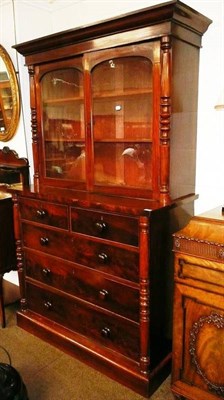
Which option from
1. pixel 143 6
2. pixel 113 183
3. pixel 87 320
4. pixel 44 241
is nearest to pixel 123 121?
pixel 113 183

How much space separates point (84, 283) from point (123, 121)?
1038mm

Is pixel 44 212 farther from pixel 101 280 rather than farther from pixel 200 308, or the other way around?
pixel 200 308

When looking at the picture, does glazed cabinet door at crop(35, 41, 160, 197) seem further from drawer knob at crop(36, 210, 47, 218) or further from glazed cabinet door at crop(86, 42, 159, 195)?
drawer knob at crop(36, 210, 47, 218)

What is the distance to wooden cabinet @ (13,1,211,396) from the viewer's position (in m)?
1.77

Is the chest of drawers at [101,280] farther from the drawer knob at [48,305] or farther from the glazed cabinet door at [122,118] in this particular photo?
the glazed cabinet door at [122,118]

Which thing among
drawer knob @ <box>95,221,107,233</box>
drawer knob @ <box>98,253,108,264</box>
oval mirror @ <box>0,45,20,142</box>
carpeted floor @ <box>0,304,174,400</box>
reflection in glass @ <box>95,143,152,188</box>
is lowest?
carpeted floor @ <box>0,304,174,400</box>

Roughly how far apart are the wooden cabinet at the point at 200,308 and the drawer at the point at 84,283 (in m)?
0.29

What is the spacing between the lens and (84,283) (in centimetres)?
212

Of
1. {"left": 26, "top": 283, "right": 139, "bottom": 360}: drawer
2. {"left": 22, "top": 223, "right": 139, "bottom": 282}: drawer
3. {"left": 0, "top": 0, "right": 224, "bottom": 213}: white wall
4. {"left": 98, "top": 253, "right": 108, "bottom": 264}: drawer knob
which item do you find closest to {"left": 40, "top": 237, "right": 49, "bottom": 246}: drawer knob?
{"left": 22, "top": 223, "right": 139, "bottom": 282}: drawer

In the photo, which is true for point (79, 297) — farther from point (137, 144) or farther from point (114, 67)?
point (114, 67)

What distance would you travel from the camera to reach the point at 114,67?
197 cm

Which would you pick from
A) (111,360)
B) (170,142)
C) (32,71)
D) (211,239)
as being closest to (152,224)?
(211,239)

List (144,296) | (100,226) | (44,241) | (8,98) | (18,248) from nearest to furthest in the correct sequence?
1. (144,296)
2. (100,226)
3. (44,241)
4. (18,248)
5. (8,98)

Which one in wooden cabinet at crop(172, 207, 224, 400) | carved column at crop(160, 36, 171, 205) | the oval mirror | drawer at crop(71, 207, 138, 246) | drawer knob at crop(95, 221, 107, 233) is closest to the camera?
wooden cabinet at crop(172, 207, 224, 400)
